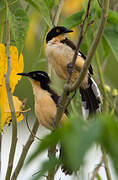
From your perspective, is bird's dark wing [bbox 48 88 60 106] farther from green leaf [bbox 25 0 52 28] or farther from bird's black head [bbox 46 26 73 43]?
green leaf [bbox 25 0 52 28]

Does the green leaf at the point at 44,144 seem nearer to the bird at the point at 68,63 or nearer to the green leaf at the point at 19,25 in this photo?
the green leaf at the point at 19,25

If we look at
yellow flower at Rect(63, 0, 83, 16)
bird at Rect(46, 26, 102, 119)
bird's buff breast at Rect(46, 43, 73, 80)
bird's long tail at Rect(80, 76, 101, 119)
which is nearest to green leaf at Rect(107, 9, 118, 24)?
bird at Rect(46, 26, 102, 119)

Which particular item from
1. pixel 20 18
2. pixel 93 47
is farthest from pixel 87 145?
pixel 20 18

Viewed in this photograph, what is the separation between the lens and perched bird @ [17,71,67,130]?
2.42 meters

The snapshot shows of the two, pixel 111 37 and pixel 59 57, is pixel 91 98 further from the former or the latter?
pixel 111 37

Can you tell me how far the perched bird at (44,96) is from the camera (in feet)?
7.93

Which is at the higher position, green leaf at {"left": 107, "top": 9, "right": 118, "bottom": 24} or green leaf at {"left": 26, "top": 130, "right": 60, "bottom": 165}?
green leaf at {"left": 107, "top": 9, "right": 118, "bottom": 24}

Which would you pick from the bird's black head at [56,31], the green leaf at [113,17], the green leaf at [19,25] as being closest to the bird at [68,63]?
the bird's black head at [56,31]

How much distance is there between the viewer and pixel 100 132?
832 millimetres

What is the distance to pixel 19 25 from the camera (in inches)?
68.7

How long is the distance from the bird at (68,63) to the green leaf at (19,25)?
0.58 m

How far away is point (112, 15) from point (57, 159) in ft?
3.88

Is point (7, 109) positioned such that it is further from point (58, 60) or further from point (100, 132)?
point (100, 132)

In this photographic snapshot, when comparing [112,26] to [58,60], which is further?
[58,60]
